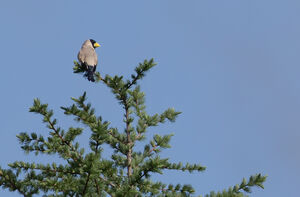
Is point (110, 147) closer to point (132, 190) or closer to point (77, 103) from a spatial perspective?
point (77, 103)

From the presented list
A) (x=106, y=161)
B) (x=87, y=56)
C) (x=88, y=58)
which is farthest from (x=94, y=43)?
(x=106, y=161)

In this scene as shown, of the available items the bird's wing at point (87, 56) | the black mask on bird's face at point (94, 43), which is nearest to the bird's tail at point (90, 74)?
the bird's wing at point (87, 56)

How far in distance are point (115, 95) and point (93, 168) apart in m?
2.87

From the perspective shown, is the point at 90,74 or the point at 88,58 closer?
the point at 90,74

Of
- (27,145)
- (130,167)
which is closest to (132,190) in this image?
(130,167)

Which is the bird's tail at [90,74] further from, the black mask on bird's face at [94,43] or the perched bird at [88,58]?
the black mask on bird's face at [94,43]

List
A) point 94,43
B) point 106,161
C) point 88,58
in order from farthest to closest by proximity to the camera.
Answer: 1. point 94,43
2. point 88,58
3. point 106,161

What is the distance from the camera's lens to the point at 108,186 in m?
8.66

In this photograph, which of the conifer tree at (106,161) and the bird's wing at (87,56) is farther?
the bird's wing at (87,56)

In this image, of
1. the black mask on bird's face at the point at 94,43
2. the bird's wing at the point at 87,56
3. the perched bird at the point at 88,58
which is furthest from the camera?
the black mask on bird's face at the point at 94,43

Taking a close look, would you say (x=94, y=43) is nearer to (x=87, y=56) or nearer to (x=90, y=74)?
(x=87, y=56)

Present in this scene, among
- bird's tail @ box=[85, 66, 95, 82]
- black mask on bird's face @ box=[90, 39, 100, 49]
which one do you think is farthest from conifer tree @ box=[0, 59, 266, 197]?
black mask on bird's face @ box=[90, 39, 100, 49]

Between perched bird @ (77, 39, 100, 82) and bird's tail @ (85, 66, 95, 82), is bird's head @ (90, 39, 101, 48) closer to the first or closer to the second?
perched bird @ (77, 39, 100, 82)

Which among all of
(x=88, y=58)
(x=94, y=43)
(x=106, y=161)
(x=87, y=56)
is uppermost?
(x=94, y=43)
